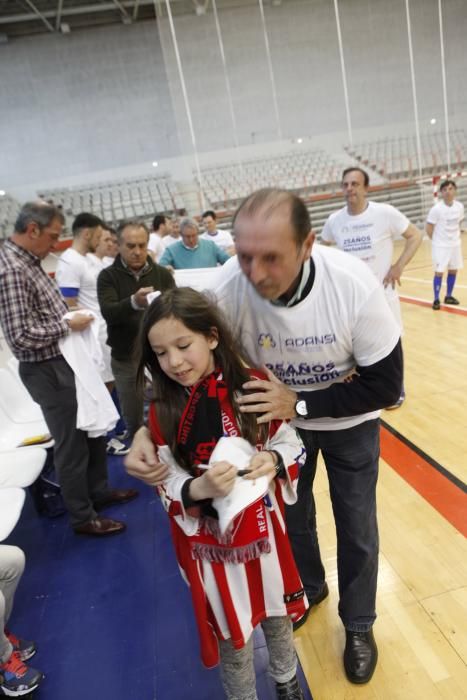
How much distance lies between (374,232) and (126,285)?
1702mm

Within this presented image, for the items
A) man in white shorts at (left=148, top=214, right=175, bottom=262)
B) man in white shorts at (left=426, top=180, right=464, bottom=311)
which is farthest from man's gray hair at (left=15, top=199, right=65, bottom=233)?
man in white shorts at (left=426, top=180, right=464, bottom=311)

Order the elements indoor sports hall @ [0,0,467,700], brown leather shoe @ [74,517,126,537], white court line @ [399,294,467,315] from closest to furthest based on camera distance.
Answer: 1. indoor sports hall @ [0,0,467,700]
2. brown leather shoe @ [74,517,126,537]
3. white court line @ [399,294,467,315]

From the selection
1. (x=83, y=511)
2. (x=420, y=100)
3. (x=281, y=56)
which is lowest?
(x=83, y=511)

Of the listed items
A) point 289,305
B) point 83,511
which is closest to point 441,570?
point 289,305

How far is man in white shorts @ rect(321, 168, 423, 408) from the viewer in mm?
3102

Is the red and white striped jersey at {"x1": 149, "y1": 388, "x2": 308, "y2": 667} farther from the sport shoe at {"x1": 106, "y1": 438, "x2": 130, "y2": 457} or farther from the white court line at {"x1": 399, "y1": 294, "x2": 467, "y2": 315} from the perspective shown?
the white court line at {"x1": 399, "y1": 294, "x2": 467, "y2": 315}

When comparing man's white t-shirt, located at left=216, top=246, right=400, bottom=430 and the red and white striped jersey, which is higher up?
man's white t-shirt, located at left=216, top=246, right=400, bottom=430

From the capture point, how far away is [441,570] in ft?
6.11

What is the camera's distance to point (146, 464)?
3.68 ft

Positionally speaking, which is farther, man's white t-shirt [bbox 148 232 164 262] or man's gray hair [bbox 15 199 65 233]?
man's white t-shirt [bbox 148 232 164 262]

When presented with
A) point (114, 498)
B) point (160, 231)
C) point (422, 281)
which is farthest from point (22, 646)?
point (422, 281)

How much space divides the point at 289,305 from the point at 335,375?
25cm

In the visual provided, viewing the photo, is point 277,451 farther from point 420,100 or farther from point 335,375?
point 420,100

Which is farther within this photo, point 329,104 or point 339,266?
point 329,104
